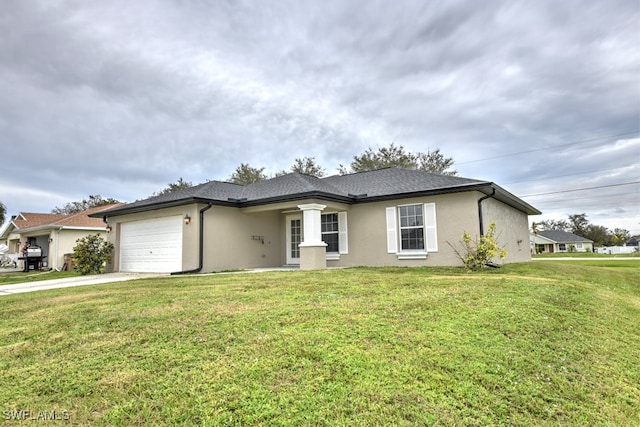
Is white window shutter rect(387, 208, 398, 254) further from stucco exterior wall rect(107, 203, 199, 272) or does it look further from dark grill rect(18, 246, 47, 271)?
dark grill rect(18, 246, 47, 271)

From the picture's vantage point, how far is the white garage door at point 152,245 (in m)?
12.3

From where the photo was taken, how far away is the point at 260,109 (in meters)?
14.7

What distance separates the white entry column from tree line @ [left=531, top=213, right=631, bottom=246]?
59.4 meters

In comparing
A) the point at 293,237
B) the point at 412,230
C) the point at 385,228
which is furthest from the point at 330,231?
the point at 412,230

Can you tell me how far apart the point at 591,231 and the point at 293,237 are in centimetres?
6598

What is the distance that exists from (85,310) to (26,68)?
9.49 metres

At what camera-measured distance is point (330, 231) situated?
13.1m

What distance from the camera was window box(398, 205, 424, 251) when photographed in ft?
37.2

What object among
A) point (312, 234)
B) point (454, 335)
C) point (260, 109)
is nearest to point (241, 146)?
point (260, 109)

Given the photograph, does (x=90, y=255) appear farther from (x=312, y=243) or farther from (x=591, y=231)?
(x=591, y=231)

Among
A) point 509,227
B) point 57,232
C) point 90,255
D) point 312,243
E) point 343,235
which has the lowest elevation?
point 90,255

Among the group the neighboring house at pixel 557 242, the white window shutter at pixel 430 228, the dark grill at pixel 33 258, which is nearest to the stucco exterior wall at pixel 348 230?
the white window shutter at pixel 430 228

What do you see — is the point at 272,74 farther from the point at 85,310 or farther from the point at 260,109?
the point at 85,310

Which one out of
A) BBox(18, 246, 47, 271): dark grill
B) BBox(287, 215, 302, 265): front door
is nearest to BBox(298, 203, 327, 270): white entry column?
BBox(287, 215, 302, 265): front door
